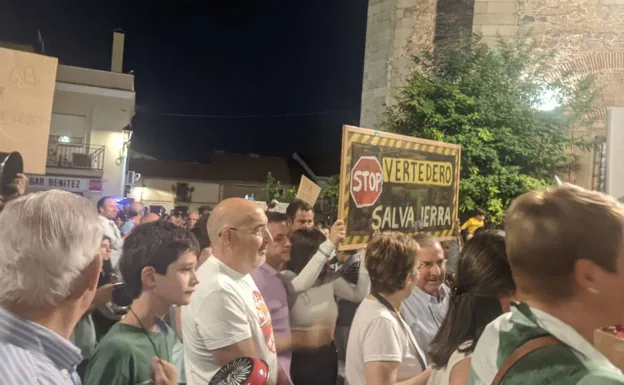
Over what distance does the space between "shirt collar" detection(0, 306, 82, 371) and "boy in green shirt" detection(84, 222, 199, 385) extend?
2.62 feet

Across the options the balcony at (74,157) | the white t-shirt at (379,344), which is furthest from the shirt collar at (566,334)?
the balcony at (74,157)

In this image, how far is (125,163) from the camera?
1062 inches

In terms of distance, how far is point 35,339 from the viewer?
1396mm

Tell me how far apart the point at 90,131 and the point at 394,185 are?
24720mm

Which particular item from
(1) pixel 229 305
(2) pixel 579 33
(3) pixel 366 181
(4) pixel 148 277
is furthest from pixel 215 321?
(2) pixel 579 33

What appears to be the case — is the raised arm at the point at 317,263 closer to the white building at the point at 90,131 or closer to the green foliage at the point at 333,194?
the green foliage at the point at 333,194

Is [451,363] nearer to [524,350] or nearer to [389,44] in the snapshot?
[524,350]

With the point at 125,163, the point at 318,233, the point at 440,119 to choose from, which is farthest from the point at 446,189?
the point at 125,163

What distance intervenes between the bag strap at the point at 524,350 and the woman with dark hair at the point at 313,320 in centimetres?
273

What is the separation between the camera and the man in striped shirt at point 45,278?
1387 mm

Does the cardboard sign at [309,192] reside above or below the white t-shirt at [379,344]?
above

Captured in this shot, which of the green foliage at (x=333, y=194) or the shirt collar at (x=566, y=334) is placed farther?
the green foliage at (x=333, y=194)

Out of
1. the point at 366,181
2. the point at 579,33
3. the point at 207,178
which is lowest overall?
the point at 366,181

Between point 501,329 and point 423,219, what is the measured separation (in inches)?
144
